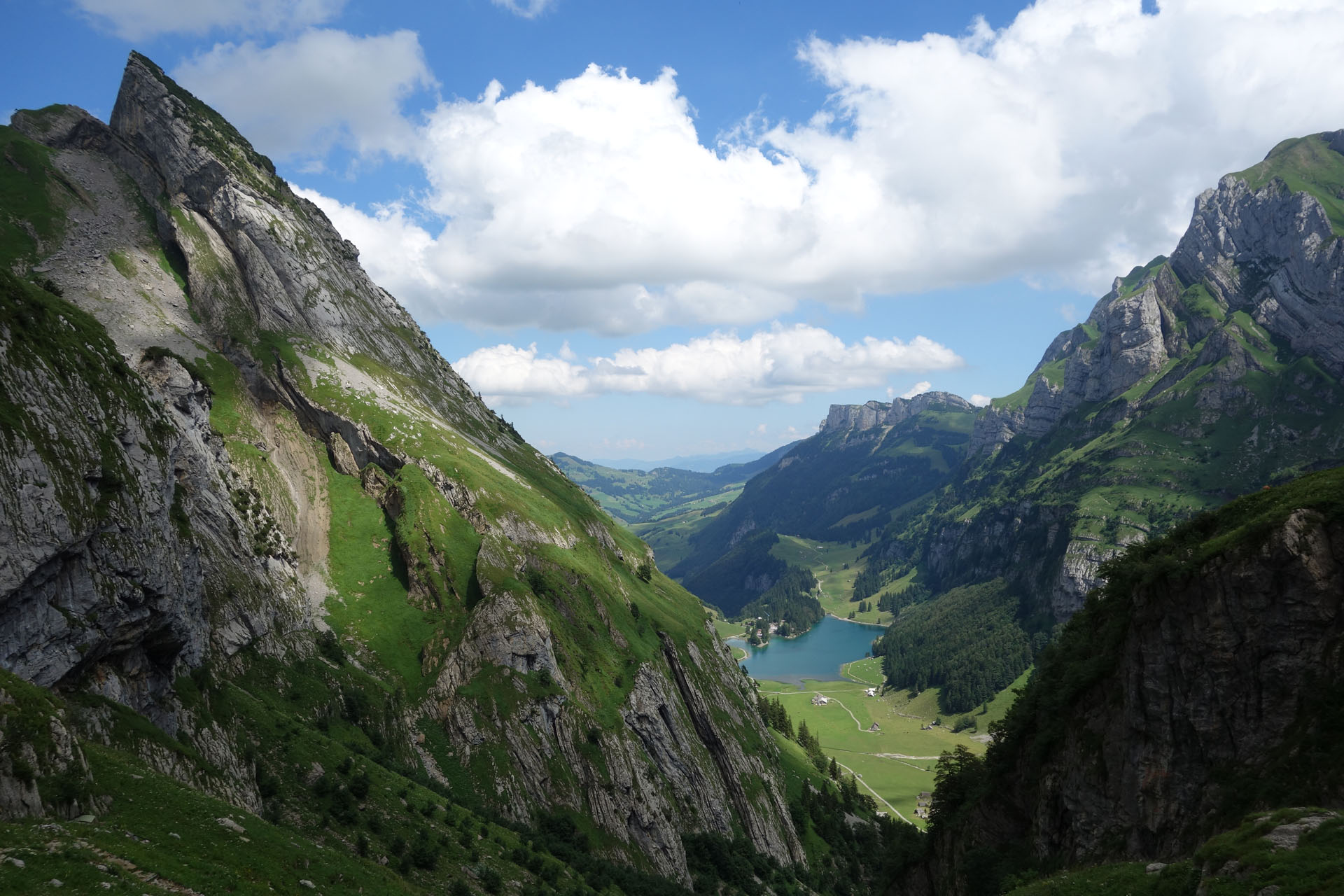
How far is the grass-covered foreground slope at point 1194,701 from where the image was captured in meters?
33.7

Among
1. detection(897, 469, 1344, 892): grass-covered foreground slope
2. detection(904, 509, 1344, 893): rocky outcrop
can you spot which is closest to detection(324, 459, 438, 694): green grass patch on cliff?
detection(897, 469, 1344, 892): grass-covered foreground slope

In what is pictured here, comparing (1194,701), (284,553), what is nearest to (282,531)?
(284,553)

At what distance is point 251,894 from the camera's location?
91.2 ft

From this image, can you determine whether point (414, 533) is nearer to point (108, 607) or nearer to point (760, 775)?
point (108, 607)

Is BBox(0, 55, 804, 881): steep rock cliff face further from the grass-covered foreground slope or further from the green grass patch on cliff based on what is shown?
the grass-covered foreground slope

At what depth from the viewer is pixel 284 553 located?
297 ft

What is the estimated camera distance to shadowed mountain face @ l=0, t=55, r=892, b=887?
3828cm

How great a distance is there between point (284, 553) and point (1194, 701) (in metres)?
95.2

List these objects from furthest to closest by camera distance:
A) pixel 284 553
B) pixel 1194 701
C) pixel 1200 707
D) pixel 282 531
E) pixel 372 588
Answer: pixel 372 588 → pixel 282 531 → pixel 284 553 → pixel 1194 701 → pixel 1200 707

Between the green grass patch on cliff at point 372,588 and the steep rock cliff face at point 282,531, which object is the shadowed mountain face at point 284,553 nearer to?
the steep rock cliff face at point 282,531

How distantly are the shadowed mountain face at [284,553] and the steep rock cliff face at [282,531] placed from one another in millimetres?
321

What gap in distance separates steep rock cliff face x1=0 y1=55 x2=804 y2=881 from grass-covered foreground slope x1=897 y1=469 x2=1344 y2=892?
170 feet

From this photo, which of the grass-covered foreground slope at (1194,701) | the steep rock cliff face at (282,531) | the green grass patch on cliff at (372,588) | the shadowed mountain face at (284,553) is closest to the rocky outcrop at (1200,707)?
the grass-covered foreground slope at (1194,701)

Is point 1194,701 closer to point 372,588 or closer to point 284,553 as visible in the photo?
point 372,588
